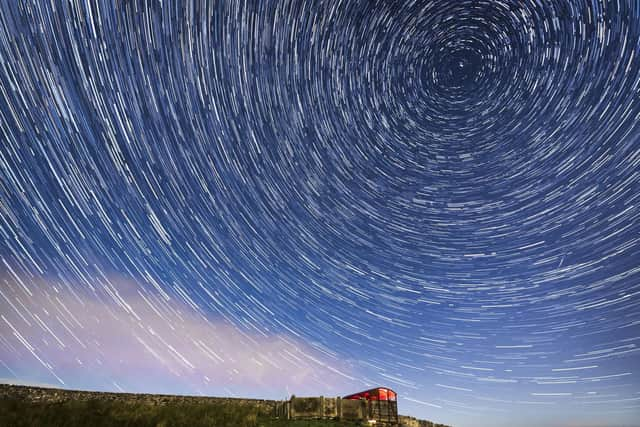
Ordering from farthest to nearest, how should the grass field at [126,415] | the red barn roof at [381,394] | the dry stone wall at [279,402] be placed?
the red barn roof at [381,394] < the dry stone wall at [279,402] < the grass field at [126,415]

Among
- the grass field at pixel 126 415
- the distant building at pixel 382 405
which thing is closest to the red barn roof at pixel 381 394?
the distant building at pixel 382 405

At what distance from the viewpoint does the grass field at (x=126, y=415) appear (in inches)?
571

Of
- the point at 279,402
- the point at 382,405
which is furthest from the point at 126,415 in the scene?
the point at 382,405

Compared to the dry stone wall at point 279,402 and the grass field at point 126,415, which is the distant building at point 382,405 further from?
the grass field at point 126,415

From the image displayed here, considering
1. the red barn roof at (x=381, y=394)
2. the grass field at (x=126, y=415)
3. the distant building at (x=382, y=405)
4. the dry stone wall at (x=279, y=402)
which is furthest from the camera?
the red barn roof at (x=381, y=394)

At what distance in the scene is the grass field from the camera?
47.6 ft

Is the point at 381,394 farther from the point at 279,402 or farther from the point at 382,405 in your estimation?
the point at 279,402

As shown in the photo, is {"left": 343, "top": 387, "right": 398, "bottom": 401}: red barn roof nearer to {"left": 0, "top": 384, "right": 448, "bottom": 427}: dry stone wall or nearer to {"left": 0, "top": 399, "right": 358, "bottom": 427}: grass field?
{"left": 0, "top": 384, "right": 448, "bottom": 427}: dry stone wall

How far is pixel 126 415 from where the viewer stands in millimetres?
15867

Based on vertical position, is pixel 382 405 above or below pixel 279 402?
above

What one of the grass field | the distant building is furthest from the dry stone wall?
the grass field

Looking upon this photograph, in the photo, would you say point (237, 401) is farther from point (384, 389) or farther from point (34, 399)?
point (34, 399)

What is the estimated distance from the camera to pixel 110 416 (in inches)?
621

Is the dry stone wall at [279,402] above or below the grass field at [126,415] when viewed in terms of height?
above
